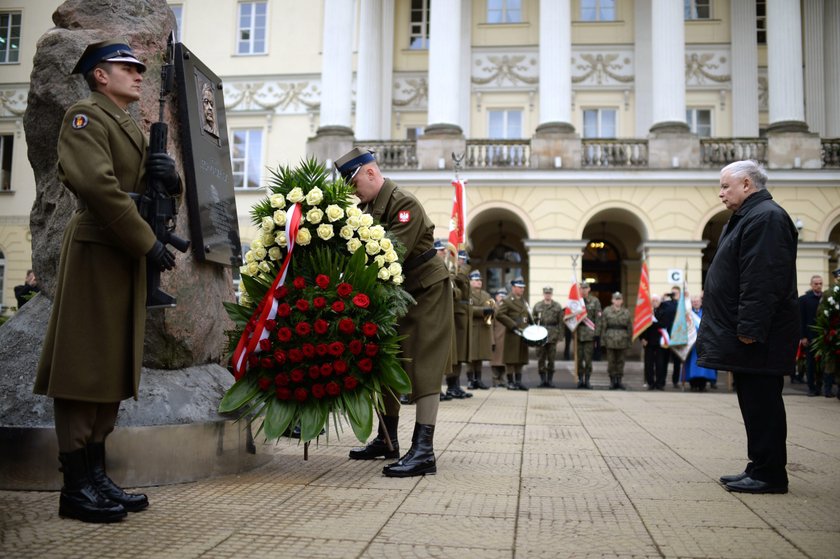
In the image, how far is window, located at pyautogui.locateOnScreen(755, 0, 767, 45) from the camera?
2755 centimetres

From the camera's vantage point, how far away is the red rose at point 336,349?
4.45 metres

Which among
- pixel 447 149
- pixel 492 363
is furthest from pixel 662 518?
pixel 447 149

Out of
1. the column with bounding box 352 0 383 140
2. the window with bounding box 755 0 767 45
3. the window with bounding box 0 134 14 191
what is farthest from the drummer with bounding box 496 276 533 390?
the window with bounding box 0 134 14 191

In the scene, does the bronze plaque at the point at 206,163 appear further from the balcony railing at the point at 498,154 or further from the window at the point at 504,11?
the window at the point at 504,11

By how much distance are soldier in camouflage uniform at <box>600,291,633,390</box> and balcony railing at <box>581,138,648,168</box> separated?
336 inches

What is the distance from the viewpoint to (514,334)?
597 inches

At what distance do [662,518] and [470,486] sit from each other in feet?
3.90

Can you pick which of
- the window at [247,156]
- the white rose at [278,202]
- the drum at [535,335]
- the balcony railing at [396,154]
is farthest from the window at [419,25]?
the white rose at [278,202]

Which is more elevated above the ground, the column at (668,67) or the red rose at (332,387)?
the column at (668,67)

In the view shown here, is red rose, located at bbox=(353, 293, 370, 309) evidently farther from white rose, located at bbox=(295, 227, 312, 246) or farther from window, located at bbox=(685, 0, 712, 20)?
window, located at bbox=(685, 0, 712, 20)

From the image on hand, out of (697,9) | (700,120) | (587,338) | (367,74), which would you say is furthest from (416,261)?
(697,9)

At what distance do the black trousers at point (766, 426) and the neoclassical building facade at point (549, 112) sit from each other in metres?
18.0

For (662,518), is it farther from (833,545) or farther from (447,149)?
(447,149)

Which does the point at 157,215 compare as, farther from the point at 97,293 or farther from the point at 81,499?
the point at 81,499
